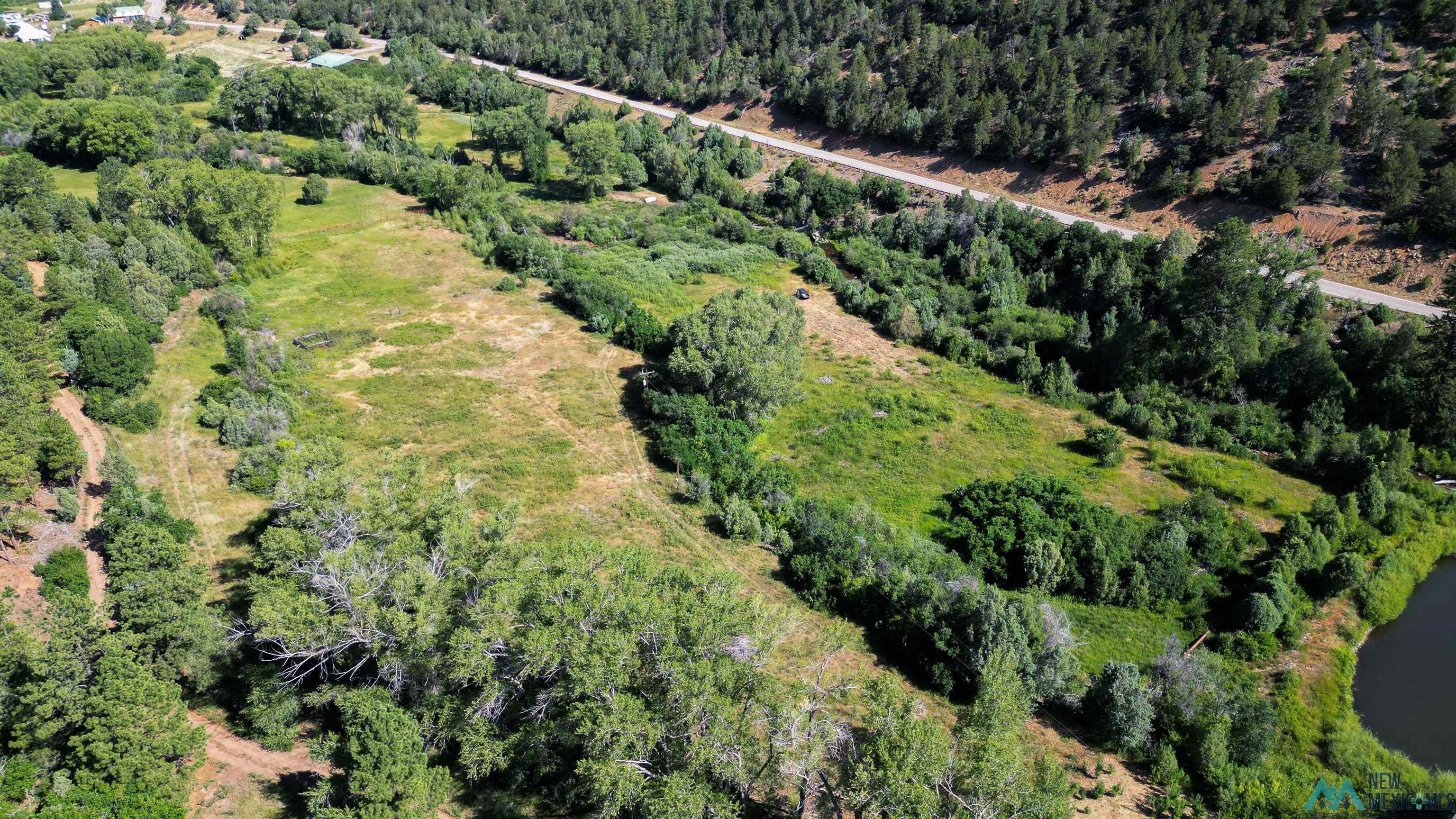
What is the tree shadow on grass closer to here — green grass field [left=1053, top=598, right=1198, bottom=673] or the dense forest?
green grass field [left=1053, top=598, right=1198, bottom=673]

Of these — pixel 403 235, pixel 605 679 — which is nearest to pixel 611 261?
pixel 403 235

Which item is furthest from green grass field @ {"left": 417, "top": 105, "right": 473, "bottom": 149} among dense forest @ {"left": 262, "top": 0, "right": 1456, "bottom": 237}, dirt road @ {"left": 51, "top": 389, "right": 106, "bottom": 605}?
dirt road @ {"left": 51, "top": 389, "right": 106, "bottom": 605}

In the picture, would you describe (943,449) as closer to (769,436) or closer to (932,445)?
(932,445)

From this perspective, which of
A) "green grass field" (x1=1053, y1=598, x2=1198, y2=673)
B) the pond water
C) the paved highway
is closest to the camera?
the pond water

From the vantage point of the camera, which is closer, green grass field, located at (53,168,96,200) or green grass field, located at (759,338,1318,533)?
green grass field, located at (759,338,1318,533)

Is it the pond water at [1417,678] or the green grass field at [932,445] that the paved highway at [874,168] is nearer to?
the green grass field at [932,445]

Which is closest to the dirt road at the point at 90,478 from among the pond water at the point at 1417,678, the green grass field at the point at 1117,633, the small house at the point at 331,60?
the green grass field at the point at 1117,633
